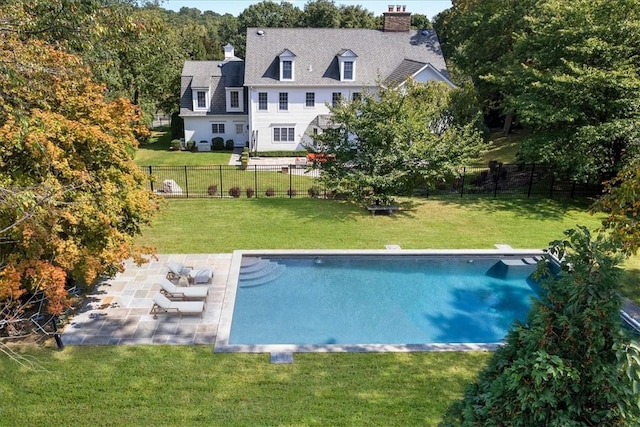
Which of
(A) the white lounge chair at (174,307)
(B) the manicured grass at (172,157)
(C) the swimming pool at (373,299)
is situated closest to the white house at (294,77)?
(B) the manicured grass at (172,157)

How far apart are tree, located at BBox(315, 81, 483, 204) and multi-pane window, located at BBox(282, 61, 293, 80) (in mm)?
15811

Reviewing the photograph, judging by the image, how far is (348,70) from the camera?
34.7 metres

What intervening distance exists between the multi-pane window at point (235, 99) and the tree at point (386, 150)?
62.9ft

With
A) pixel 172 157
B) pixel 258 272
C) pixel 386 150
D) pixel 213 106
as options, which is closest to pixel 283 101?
pixel 213 106

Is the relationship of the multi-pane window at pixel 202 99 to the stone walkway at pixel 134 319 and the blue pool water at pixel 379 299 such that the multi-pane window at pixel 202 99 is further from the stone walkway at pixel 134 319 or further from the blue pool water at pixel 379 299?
the stone walkway at pixel 134 319

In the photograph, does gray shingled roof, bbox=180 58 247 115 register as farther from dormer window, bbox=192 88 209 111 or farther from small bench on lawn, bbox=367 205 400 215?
small bench on lawn, bbox=367 205 400 215

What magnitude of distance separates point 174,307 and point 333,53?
96.3 ft

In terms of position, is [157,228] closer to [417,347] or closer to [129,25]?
[129,25]

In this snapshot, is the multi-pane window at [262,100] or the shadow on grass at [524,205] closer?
the shadow on grass at [524,205]

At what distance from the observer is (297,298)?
43.1ft

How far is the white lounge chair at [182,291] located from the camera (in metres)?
11.5

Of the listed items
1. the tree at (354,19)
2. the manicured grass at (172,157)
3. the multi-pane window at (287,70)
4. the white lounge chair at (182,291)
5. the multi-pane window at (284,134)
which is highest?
the tree at (354,19)

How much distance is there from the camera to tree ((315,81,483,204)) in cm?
1852

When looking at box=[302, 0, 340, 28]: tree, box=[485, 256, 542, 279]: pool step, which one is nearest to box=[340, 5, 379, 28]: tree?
box=[302, 0, 340, 28]: tree
